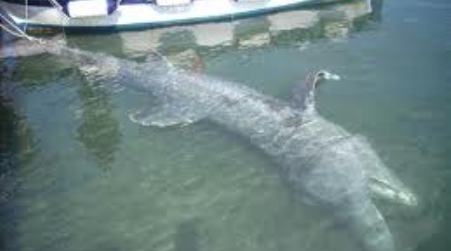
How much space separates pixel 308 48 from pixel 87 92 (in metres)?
5.33

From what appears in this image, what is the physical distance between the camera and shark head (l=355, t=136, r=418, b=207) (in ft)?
28.5

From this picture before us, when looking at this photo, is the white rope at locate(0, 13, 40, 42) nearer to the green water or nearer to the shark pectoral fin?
the green water

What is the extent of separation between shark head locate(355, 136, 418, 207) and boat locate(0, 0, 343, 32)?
846 centimetres

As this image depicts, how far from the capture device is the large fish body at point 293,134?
858 centimetres

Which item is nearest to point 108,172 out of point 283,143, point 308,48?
point 283,143

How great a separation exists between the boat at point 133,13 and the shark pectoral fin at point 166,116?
5345mm

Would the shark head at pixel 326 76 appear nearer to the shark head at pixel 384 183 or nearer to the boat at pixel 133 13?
the shark head at pixel 384 183

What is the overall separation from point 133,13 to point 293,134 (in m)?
8.09

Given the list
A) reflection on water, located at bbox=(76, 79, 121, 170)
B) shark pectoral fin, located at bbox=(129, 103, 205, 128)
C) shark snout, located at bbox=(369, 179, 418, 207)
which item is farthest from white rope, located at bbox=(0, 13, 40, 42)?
shark snout, located at bbox=(369, 179, 418, 207)

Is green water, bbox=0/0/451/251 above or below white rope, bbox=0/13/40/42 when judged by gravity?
below

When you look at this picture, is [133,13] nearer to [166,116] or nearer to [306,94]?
[166,116]

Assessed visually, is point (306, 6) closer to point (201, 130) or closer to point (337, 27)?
point (337, 27)

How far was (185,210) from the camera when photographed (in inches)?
356

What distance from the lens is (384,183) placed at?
8930 mm
